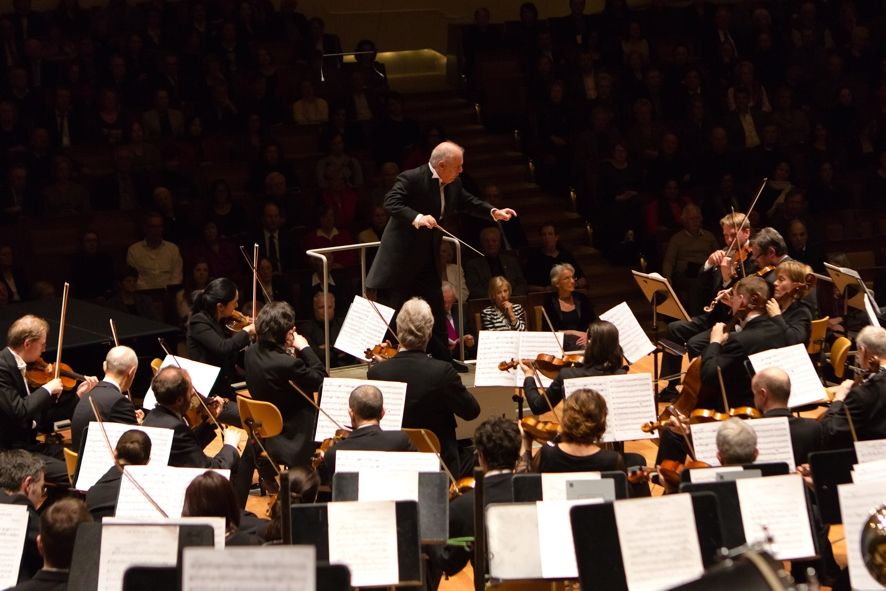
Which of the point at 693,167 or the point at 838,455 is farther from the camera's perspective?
the point at 693,167

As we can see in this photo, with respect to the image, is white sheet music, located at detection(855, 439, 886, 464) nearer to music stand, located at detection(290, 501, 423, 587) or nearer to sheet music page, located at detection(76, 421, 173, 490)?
music stand, located at detection(290, 501, 423, 587)

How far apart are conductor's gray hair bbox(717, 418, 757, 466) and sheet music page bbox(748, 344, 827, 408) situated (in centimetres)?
98

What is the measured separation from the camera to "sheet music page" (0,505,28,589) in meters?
4.11

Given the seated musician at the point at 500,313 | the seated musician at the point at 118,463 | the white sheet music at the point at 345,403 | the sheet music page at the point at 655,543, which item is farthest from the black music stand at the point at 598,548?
the seated musician at the point at 500,313

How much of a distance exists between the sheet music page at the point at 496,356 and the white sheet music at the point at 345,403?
0.63m

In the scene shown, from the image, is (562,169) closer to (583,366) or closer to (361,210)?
(361,210)

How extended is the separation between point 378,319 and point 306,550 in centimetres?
351

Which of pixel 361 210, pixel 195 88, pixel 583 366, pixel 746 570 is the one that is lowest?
pixel 746 570

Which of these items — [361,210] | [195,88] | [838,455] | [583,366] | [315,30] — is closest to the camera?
[838,455]

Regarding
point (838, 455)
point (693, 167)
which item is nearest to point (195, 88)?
point (693, 167)

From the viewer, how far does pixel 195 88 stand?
10414 mm

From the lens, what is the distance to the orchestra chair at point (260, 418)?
5.70 meters

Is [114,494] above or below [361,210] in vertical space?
below

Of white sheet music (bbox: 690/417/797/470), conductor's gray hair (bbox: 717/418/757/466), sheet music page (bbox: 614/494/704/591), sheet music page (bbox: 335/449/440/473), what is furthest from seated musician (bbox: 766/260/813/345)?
sheet music page (bbox: 614/494/704/591)
